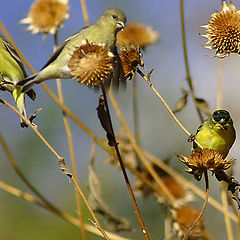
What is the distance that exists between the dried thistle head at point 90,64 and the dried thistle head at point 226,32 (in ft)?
1.34

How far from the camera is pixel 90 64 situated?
4.43 ft

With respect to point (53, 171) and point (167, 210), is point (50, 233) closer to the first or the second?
point (53, 171)

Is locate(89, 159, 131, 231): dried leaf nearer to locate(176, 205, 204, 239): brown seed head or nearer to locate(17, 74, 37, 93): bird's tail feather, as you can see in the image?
locate(176, 205, 204, 239): brown seed head

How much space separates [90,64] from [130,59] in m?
0.23

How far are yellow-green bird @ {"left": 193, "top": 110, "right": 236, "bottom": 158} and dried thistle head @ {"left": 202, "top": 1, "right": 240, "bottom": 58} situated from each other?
0.49 meters

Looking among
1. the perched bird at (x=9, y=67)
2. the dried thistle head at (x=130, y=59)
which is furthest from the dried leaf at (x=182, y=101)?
the perched bird at (x=9, y=67)

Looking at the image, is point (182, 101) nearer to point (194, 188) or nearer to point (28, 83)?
point (194, 188)

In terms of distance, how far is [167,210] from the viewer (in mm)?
1981

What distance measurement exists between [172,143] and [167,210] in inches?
109

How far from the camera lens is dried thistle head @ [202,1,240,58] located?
5.12 feet

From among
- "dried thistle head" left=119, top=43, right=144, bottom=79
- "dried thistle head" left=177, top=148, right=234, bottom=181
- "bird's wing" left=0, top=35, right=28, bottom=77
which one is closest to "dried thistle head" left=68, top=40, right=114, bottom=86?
"dried thistle head" left=119, top=43, right=144, bottom=79

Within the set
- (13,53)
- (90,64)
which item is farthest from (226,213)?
(13,53)

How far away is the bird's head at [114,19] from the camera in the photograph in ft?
6.26

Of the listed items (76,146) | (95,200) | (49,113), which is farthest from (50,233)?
(95,200)
